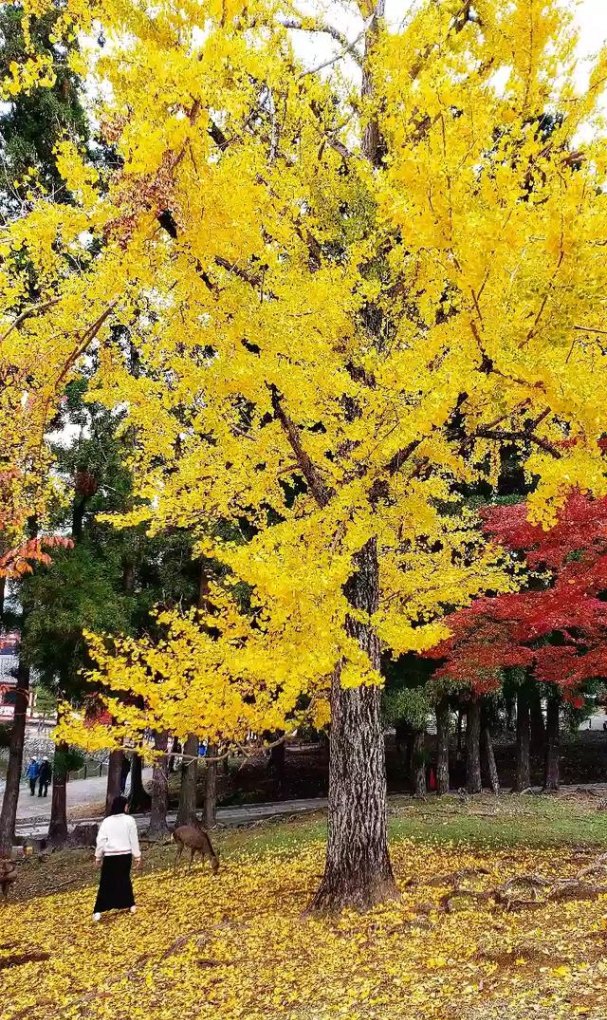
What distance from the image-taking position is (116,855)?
700cm

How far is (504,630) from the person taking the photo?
9852mm

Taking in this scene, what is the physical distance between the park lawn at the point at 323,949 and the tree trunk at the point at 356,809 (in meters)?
0.22

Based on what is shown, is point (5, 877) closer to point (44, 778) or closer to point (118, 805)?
point (118, 805)

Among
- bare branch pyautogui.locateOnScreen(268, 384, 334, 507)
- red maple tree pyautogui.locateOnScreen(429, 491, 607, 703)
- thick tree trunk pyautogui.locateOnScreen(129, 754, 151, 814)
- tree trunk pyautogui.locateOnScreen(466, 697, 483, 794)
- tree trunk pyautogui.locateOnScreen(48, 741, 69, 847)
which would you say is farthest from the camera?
thick tree trunk pyautogui.locateOnScreen(129, 754, 151, 814)

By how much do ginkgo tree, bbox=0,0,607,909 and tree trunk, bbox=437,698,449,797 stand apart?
987 cm

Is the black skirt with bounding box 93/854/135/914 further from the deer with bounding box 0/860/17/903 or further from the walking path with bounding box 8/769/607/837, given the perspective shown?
the walking path with bounding box 8/769/607/837

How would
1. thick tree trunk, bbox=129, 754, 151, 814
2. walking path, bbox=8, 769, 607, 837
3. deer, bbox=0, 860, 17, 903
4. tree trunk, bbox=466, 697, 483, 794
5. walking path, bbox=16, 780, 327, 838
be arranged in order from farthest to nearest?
thick tree trunk, bbox=129, 754, 151, 814 < tree trunk, bbox=466, 697, 483, 794 < walking path, bbox=8, 769, 607, 837 < walking path, bbox=16, 780, 327, 838 < deer, bbox=0, 860, 17, 903

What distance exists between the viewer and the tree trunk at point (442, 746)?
16.9 meters

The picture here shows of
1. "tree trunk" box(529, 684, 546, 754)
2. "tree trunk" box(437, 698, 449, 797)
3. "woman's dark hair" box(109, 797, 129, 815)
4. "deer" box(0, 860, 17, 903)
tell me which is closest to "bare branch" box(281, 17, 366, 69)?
"woman's dark hair" box(109, 797, 129, 815)

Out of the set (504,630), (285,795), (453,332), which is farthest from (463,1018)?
(285,795)

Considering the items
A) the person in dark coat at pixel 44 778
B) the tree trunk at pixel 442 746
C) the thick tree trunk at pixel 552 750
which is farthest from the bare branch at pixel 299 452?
the person in dark coat at pixel 44 778

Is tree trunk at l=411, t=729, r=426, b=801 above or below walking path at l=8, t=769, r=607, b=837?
above

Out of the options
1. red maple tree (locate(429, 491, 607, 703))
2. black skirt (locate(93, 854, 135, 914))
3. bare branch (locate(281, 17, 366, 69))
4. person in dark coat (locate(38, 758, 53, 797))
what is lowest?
person in dark coat (locate(38, 758, 53, 797))

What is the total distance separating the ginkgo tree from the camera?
4.36 m
